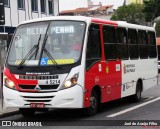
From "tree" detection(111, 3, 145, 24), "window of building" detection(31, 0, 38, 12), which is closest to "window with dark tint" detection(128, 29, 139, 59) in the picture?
"window of building" detection(31, 0, 38, 12)

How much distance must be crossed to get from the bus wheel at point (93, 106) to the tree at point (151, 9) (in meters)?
40.9

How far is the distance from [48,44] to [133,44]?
4717 mm

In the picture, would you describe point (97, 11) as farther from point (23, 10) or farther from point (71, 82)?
point (71, 82)

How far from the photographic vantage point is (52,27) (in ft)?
40.1

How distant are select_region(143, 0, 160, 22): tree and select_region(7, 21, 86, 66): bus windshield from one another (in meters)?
41.2

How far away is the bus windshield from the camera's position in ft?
38.5

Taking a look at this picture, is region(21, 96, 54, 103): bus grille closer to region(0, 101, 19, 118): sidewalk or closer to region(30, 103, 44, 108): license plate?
region(30, 103, 44, 108): license plate

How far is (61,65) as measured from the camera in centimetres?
1153

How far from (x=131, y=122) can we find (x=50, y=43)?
116 inches

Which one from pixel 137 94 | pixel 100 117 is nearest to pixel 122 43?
pixel 137 94

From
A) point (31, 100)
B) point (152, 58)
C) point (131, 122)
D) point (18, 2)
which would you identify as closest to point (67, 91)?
point (31, 100)

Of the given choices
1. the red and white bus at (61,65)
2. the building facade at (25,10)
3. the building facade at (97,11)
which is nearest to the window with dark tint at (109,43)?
the red and white bus at (61,65)

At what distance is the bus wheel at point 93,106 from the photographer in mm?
12211

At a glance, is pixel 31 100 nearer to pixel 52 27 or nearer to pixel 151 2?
pixel 52 27
